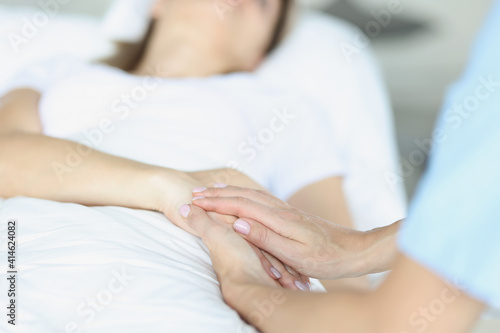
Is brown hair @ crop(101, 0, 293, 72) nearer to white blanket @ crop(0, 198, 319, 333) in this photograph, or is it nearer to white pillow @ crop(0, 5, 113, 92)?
white pillow @ crop(0, 5, 113, 92)

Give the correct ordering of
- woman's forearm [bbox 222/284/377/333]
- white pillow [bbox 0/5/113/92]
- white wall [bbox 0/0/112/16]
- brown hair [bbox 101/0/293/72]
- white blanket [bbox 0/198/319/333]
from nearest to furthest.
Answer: woman's forearm [bbox 222/284/377/333] → white blanket [bbox 0/198/319/333] → brown hair [bbox 101/0/293/72] → white pillow [bbox 0/5/113/92] → white wall [bbox 0/0/112/16]

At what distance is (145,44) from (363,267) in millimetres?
1010

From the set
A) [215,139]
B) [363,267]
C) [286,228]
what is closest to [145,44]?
[215,139]

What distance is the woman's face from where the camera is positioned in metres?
1.38

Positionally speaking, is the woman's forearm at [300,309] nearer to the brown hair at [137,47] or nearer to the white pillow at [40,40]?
the brown hair at [137,47]

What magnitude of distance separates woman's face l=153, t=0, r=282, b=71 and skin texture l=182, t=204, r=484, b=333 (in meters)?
0.68

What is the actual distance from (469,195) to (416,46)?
206 centimetres

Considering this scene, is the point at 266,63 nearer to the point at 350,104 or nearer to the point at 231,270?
the point at 350,104

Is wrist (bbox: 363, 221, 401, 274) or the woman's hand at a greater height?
wrist (bbox: 363, 221, 401, 274)

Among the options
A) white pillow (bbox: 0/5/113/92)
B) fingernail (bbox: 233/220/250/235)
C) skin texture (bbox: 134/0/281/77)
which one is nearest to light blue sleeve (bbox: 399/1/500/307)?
fingernail (bbox: 233/220/250/235)

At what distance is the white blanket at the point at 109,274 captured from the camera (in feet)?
2.13

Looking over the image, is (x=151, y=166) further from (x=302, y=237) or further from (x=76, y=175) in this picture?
(x=302, y=237)

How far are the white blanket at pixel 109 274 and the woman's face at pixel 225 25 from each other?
63 cm

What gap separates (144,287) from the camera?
2.28 ft
